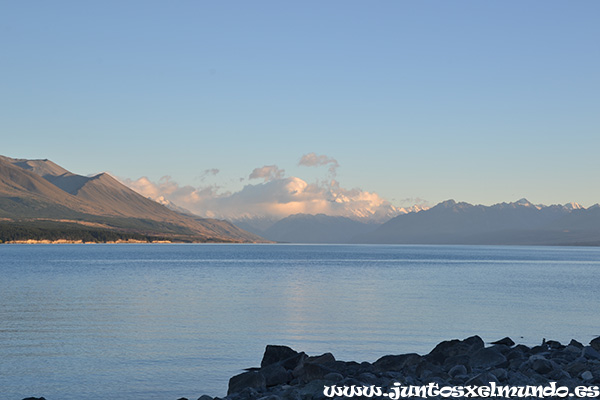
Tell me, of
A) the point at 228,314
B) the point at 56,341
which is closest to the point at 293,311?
the point at 228,314

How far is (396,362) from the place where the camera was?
25.4 metres

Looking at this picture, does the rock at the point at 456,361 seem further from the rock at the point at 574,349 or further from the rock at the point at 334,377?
the rock at the point at 574,349

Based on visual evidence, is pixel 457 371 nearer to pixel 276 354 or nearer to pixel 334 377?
pixel 334 377

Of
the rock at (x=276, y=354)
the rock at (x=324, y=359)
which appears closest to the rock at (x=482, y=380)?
the rock at (x=324, y=359)

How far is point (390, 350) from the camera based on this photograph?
105 feet

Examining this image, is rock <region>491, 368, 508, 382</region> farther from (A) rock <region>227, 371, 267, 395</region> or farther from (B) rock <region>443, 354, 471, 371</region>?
(A) rock <region>227, 371, 267, 395</region>

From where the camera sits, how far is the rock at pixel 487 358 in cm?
2517

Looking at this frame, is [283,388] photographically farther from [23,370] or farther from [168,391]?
[23,370]

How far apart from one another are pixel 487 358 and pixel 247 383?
9474mm

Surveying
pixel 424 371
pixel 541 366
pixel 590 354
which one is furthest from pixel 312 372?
pixel 590 354

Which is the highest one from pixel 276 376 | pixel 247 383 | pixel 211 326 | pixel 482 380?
pixel 482 380

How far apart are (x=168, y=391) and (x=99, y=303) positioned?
29955mm

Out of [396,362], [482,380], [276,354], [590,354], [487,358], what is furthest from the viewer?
[590,354]

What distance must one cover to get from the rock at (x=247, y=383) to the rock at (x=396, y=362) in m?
4.68
